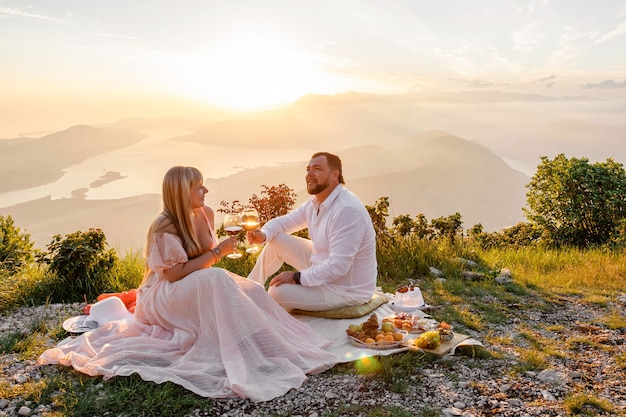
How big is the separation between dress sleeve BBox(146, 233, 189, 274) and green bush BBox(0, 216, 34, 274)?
16.0 feet

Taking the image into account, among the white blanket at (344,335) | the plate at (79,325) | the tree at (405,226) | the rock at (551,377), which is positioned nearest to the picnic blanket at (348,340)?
the white blanket at (344,335)

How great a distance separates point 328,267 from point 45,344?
130 inches

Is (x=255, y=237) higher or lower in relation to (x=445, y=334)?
higher

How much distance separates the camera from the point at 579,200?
36.2 feet

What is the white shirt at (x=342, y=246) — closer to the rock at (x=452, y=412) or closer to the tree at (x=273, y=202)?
the rock at (x=452, y=412)

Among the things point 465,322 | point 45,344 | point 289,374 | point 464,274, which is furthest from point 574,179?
point 45,344

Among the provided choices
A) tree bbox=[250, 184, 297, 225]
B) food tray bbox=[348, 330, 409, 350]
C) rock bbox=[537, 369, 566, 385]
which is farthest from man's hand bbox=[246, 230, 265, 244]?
tree bbox=[250, 184, 297, 225]

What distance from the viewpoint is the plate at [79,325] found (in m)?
5.85

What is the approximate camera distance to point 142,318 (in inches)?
214

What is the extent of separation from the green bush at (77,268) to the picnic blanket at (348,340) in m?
3.41

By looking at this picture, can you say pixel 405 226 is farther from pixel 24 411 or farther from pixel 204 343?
pixel 24 411

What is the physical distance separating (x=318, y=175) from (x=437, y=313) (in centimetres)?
246

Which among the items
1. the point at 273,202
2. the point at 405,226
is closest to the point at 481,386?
the point at 405,226

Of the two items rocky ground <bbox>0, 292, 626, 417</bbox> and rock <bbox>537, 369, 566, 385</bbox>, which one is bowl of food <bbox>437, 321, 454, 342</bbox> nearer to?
rocky ground <bbox>0, 292, 626, 417</bbox>
